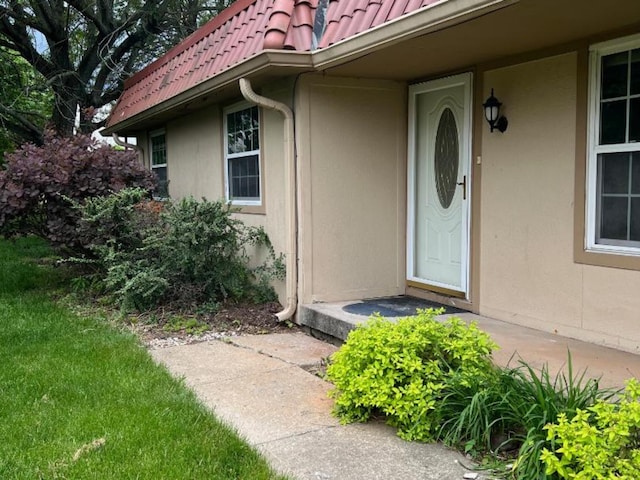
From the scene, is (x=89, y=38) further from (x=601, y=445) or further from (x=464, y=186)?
(x=601, y=445)

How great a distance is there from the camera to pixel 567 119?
15.6 ft

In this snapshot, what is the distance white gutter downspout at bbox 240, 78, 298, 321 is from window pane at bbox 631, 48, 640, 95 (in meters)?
3.07

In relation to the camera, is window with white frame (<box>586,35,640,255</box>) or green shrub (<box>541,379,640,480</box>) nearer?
green shrub (<box>541,379,640,480</box>)

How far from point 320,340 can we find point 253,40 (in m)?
3.14

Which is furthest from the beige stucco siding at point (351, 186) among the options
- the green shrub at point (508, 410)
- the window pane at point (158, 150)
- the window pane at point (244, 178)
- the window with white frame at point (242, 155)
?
the window pane at point (158, 150)

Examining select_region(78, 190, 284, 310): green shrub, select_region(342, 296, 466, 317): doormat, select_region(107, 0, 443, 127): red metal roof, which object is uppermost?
select_region(107, 0, 443, 127): red metal roof

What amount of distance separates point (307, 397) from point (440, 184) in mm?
2879

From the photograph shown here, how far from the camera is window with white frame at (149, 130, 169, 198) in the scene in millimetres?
10688

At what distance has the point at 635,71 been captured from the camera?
4312 millimetres

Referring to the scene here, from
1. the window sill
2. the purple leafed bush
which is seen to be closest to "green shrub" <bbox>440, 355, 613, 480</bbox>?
the window sill

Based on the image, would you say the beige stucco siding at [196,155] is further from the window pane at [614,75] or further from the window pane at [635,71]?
the window pane at [635,71]

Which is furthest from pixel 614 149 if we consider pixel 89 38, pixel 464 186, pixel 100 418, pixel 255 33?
pixel 89 38

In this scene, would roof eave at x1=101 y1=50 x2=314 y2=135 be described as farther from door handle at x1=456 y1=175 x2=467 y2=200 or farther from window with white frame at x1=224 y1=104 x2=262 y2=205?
door handle at x1=456 y1=175 x2=467 y2=200

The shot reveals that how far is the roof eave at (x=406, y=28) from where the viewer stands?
151 inches
